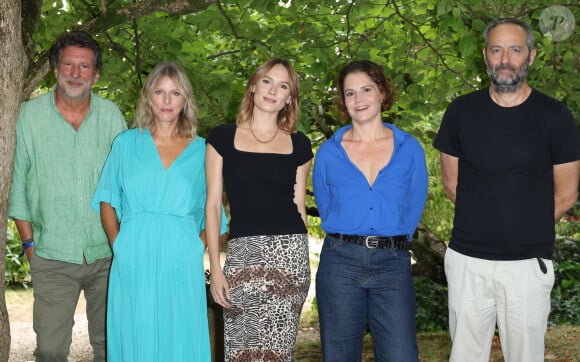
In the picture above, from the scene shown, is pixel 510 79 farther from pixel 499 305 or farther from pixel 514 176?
pixel 499 305

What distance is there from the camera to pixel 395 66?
6.94 m

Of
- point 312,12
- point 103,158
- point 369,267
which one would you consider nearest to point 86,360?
point 312,12

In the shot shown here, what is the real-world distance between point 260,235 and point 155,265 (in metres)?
0.60

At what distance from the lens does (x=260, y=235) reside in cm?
400

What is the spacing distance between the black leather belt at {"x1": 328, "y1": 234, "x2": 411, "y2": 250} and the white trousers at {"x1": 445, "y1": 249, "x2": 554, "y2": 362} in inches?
13.8

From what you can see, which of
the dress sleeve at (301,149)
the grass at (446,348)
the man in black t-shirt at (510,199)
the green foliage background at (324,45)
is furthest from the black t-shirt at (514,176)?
the grass at (446,348)

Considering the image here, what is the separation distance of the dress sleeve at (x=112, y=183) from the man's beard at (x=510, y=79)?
6.70 ft

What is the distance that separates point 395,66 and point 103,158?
3.35 metres

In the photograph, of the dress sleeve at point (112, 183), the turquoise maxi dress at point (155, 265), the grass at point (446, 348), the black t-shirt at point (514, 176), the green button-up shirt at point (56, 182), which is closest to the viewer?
the black t-shirt at point (514, 176)

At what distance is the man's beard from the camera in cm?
396

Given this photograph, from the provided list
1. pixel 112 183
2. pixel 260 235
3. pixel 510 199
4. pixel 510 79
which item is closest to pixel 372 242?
pixel 260 235

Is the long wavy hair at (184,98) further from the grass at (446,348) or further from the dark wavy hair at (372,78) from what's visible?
the grass at (446,348)

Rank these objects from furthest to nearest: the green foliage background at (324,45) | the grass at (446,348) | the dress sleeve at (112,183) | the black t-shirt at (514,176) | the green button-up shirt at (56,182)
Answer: the grass at (446,348)
the green foliage background at (324,45)
the green button-up shirt at (56,182)
the dress sleeve at (112,183)
the black t-shirt at (514,176)

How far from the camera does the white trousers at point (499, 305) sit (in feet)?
13.0
